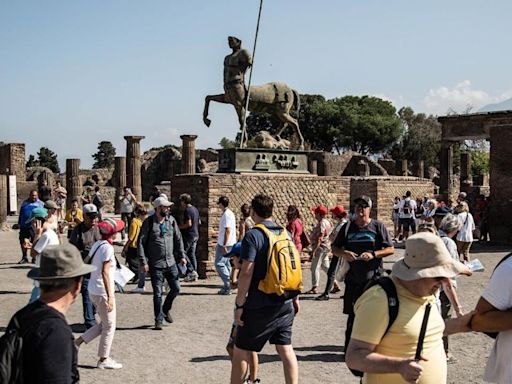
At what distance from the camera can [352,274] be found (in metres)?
A: 7.04

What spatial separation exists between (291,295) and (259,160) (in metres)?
9.25

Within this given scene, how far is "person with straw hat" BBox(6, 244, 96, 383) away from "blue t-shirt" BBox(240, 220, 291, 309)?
2404 mm

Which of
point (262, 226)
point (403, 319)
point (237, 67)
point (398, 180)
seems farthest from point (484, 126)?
point (403, 319)

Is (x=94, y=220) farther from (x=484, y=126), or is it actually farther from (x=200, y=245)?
(x=484, y=126)

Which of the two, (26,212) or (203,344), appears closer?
(203,344)

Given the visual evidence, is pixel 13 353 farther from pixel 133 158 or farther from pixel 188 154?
pixel 133 158

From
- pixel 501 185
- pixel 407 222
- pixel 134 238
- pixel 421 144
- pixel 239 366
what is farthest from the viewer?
pixel 421 144

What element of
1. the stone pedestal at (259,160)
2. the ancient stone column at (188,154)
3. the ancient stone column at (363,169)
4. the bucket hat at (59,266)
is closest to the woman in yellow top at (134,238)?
the stone pedestal at (259,160)

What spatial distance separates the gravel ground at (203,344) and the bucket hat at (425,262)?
3.37 m

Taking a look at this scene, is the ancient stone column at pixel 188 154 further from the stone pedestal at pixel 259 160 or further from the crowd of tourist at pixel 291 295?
the crowd of tourist at pixel 291 295

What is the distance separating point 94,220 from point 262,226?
352 centimetres

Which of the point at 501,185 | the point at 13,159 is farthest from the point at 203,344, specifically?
the point at 13,159

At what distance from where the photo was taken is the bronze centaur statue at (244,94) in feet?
A: 49.2

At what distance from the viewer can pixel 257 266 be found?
5.58 m
